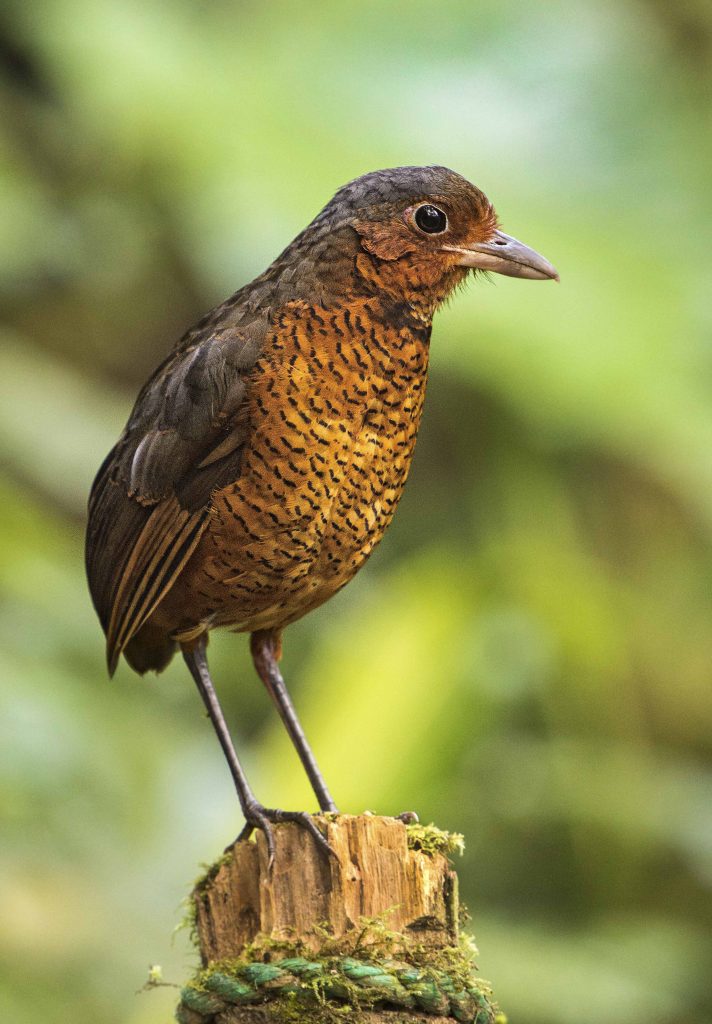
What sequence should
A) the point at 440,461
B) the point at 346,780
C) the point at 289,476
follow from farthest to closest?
the point at 440,461, the point at 346,780, the point at 289,476

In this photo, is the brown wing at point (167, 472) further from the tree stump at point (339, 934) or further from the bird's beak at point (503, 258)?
the tree stump at point (339, 934)

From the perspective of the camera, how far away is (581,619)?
17.2 feet

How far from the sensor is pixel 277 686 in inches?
131

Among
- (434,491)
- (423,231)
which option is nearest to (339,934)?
(423,231)

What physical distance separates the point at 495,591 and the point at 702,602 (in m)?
1.22

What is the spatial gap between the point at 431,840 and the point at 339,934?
0.86 ft

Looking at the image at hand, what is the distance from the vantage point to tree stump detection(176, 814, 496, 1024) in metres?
2.35

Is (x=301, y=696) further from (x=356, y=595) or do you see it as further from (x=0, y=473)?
(x=0, y=473)

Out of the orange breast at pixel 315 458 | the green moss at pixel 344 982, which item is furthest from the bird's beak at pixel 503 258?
the green moss at pixel 344 982

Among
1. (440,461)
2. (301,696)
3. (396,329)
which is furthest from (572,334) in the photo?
(396,329)

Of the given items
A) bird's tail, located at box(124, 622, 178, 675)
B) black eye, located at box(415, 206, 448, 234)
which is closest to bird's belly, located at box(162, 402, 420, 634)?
bird's tail, located at box(124, 622, 178, 675)

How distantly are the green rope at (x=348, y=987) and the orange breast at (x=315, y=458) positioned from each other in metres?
0.81

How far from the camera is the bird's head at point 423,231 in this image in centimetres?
296

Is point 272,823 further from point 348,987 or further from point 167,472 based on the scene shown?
point 167,472
